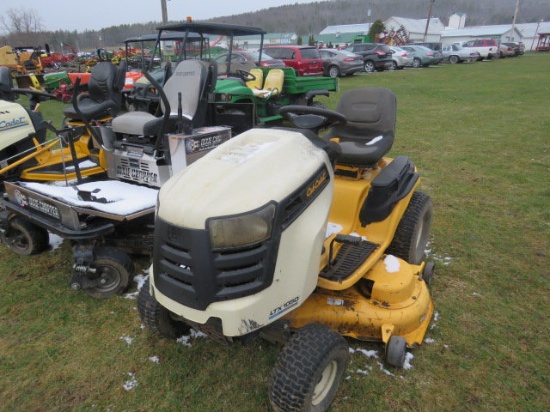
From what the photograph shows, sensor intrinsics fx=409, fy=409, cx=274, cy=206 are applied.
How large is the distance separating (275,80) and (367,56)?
1546cm

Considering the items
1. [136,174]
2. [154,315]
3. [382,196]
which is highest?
[382,196]

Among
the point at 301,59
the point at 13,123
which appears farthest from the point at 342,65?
the point at 13,123

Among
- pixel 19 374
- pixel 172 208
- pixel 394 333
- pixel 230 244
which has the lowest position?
pixel 19 374

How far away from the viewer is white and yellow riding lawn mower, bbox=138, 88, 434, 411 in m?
1.68

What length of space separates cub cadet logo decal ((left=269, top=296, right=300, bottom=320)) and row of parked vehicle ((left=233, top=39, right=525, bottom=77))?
7.02 meters

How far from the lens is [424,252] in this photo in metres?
3.63

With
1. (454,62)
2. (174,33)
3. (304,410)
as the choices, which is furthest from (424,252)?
(454,62)

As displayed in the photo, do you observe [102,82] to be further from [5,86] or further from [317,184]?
[317,184]

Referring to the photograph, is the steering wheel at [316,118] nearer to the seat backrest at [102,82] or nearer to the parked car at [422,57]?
the seat backrest at [102,82]

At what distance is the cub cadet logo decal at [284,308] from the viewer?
1.79m

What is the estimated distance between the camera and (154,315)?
2.35 meters

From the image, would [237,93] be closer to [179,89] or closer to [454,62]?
[179,89]

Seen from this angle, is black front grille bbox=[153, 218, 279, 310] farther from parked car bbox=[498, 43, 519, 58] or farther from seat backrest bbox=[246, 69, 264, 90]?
parked car bbox=[498, 43, 519, 58]

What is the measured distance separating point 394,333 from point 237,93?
5.37 metres
